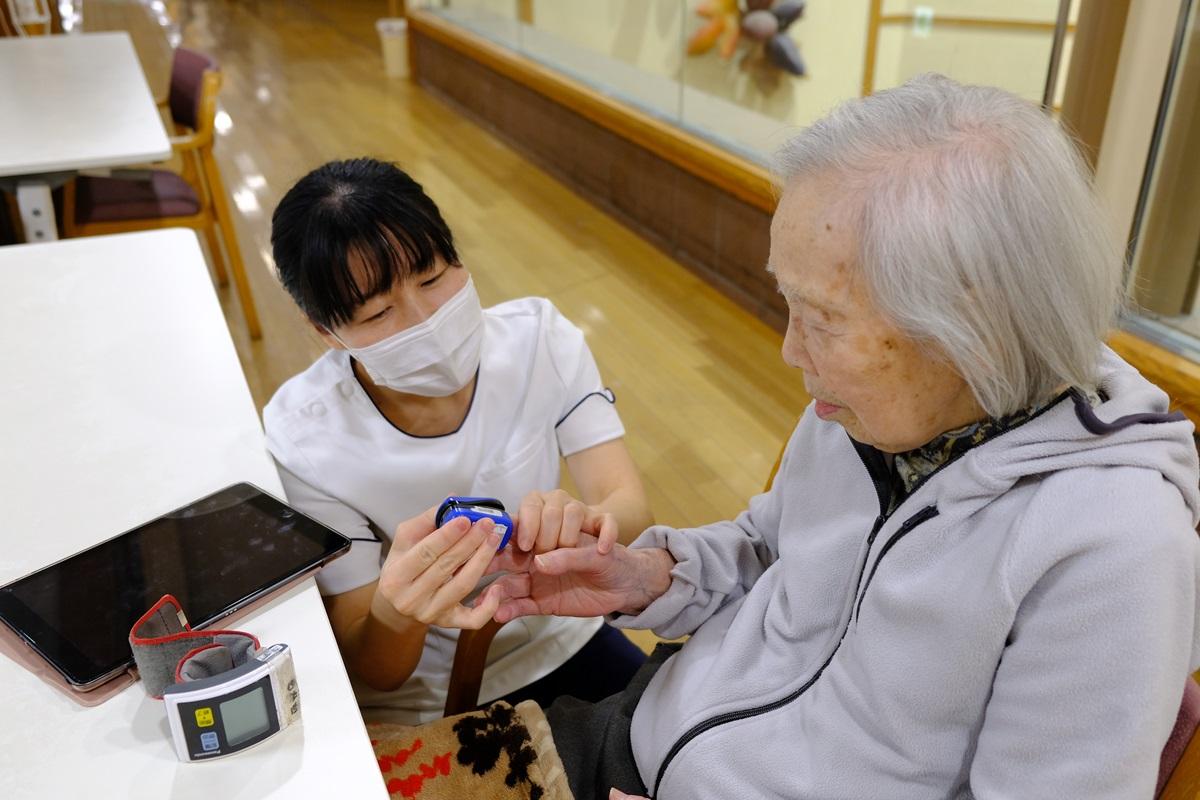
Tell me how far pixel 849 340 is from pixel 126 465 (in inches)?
38.5

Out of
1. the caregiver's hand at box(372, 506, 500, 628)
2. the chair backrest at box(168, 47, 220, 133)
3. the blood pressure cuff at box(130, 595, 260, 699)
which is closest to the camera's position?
the blood pressure cuff at box(130, 595, 260, 699)

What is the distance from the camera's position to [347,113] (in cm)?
661

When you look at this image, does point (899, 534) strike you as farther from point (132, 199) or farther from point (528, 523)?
point (132, 199)

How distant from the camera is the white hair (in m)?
0.82

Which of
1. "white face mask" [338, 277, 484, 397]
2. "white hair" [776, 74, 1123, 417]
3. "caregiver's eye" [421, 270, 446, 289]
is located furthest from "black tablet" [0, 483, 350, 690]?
"white hair" [776, 74, 1123, 417]

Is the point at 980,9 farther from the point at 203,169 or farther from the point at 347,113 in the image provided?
the point at 347,113

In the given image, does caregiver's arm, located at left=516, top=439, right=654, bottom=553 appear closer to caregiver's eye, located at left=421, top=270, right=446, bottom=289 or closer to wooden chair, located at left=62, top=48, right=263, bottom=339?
caregiver's eye, located at left=421, top=270, right=446, bottom=289

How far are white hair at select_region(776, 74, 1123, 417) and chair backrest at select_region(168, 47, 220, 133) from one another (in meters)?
3.06

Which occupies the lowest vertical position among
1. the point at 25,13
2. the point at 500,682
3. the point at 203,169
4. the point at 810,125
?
the point at 500,682

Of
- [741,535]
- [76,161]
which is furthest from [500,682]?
[76,161]

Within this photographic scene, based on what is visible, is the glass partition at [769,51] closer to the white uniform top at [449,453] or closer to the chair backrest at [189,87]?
the white uniform top at [449,453]

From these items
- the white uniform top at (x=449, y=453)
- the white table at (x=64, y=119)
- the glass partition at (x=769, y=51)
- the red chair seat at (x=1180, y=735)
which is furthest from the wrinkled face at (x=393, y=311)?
the white table at (x=64, y=119)

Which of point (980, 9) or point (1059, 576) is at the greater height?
point (980, 9)

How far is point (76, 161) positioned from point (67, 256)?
2.89ft
